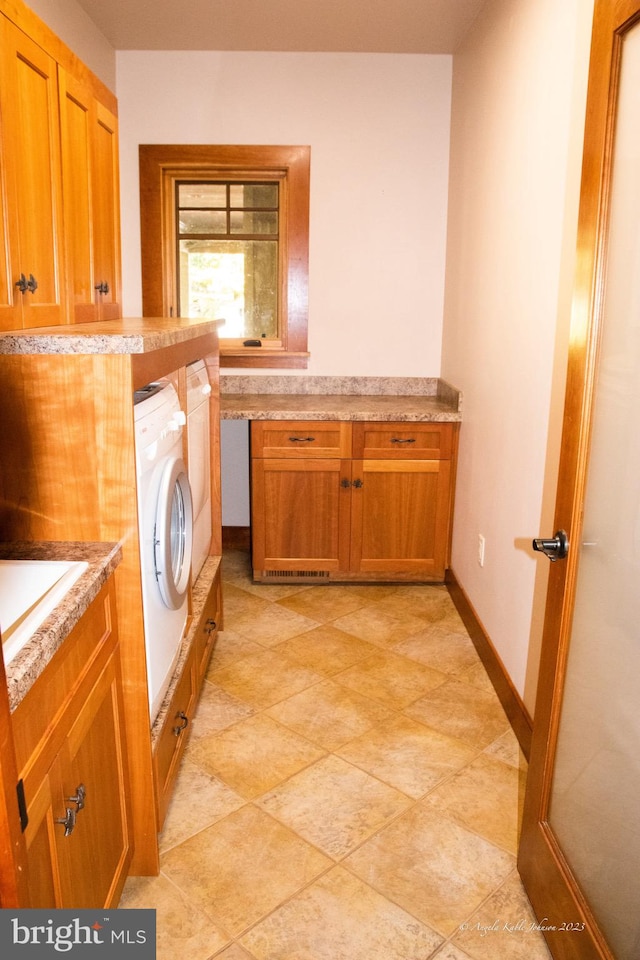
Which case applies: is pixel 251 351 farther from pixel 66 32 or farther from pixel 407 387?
pixel 66 32

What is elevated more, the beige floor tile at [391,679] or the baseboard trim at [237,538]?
the baseboard trim at [237,538]

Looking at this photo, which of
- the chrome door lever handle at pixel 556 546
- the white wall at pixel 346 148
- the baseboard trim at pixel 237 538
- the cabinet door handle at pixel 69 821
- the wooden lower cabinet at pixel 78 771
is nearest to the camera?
the wooden lower cabinet at pixel 78 771

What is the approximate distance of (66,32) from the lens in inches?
116

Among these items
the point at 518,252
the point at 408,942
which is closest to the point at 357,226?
the point at 518,252

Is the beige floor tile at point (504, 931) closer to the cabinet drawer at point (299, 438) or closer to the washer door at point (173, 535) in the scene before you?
the washer door at point (173, 535)

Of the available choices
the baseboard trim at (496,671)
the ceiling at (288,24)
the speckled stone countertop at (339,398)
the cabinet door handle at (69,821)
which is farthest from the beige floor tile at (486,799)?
the ceiling at (288,24)

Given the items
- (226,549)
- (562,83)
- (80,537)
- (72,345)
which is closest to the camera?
(72,345)

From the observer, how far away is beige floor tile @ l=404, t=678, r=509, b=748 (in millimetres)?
2361

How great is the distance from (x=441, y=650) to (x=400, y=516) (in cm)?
78

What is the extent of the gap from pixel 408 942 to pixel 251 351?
2918 mm

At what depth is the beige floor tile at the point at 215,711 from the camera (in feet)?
7.77

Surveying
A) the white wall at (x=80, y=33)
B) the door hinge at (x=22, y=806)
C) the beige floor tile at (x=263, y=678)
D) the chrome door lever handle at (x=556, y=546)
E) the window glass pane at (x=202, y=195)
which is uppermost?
the white wall at (x=80, y=33)

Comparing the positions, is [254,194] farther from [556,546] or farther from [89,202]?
[556,546]

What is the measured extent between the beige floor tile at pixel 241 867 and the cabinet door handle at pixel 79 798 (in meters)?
0.56
